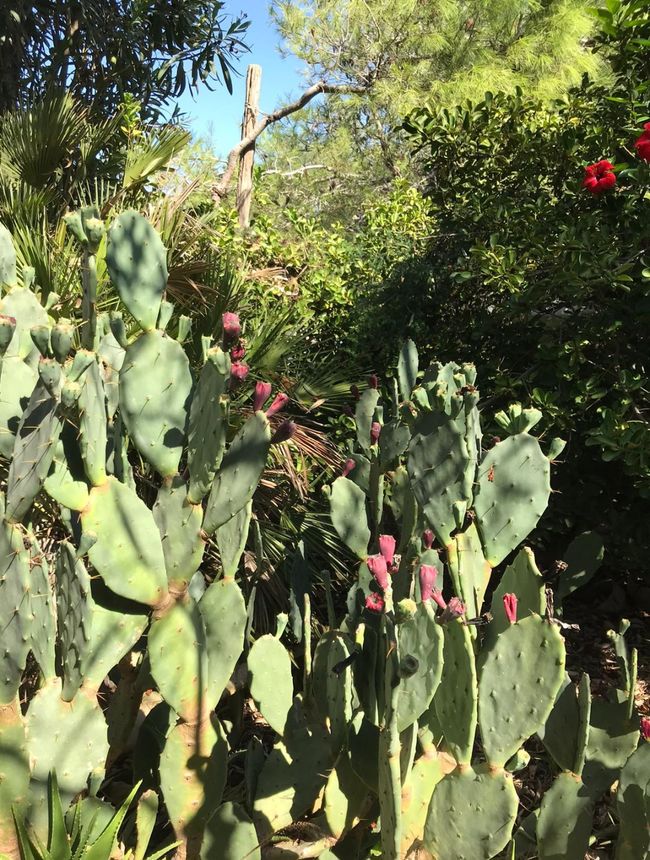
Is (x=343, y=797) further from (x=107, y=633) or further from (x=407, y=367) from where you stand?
(x=407, y=367)

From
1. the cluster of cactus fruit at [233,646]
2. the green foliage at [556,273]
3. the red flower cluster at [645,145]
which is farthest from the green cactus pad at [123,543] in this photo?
the red flower cluster at [645,145]

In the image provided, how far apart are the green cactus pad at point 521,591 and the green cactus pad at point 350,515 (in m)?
0.69

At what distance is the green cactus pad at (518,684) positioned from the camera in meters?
1.84

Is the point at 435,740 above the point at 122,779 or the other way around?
above

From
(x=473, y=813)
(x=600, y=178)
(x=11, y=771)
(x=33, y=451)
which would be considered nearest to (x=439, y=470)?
(x=473, y=813)

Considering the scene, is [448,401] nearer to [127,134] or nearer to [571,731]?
[571,731]

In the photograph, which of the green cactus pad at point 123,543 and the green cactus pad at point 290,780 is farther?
the green cactus pad at point 290,780

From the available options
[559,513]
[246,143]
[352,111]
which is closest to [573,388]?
[559,513]

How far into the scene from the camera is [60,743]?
2.04 metres

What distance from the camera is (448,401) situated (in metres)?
2.38

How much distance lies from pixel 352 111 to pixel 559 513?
14.2 m

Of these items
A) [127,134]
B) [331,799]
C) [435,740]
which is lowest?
[331,799]

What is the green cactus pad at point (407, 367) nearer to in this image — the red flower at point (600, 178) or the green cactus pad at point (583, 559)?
the green cactus pad at point (583, 559)

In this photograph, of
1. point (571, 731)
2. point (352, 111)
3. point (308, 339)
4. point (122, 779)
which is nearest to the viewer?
point (571, 731)
